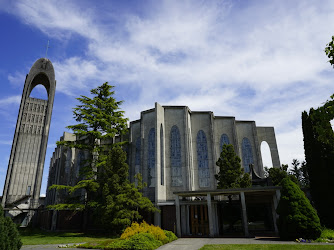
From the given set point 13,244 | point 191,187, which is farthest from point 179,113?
point 13,244

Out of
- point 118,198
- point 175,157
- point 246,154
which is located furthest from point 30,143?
point 246,154

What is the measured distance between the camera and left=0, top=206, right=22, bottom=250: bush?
24.1 ft

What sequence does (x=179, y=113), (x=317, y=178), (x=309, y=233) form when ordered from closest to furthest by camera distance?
(x=309, y=233) → (x=317, y=178) → (x=179, y=113)

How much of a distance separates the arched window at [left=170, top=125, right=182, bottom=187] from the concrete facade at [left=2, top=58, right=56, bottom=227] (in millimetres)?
29134

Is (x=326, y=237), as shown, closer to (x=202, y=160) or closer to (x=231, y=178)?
(x=231, y=178)

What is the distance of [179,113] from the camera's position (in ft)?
102

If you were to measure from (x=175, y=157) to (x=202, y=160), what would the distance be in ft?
12.3

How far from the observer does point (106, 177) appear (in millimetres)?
21609

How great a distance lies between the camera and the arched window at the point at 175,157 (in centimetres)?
2850

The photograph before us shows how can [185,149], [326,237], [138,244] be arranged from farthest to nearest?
[185,149]
[326,237]
[138,244]

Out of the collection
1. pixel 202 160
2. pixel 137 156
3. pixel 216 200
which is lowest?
pixel 216 200

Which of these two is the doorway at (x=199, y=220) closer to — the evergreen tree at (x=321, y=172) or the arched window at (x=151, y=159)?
the arched window at (x=151, y=159)

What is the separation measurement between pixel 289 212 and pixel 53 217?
85.0 ft

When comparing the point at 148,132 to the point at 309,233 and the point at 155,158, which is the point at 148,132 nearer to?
the point at 155,158
